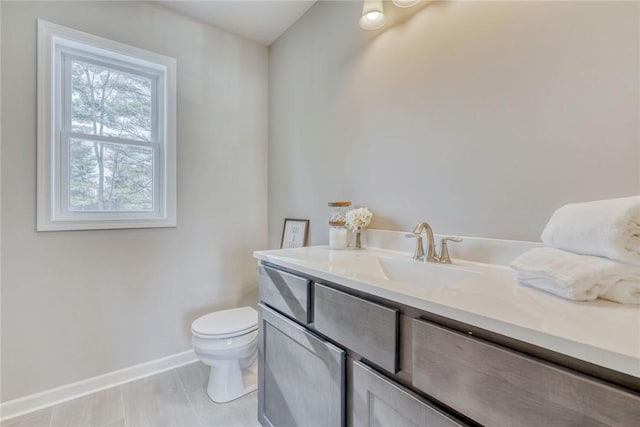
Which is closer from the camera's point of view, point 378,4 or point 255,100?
point 378,4

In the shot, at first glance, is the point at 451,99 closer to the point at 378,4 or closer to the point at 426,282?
the point at 378,4

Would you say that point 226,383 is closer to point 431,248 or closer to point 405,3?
point 431,248

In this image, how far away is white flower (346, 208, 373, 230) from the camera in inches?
56.2

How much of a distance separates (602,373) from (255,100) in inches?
98.1

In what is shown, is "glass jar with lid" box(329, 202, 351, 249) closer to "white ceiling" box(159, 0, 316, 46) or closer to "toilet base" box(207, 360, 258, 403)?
"toilet base" box(207, 360, 258, 403)

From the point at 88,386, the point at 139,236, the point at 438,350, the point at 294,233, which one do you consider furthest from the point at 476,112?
the point at 88,386

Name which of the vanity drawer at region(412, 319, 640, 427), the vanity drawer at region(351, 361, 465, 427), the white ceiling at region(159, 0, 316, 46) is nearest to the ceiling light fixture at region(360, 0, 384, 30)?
the white ceiling at region(159, 0, 316, 46)

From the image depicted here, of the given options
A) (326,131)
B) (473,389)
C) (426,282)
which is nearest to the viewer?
(473,389)

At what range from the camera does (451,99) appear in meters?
1.17

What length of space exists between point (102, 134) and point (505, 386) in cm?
234

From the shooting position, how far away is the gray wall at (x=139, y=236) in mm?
1484

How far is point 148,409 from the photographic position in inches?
61.2

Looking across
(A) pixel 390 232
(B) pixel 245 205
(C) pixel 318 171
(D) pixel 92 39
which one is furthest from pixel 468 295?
(D) pixel 92 39

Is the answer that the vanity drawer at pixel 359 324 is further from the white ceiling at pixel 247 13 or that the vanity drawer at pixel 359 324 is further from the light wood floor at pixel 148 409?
the white ceiling at pixel 247 13
